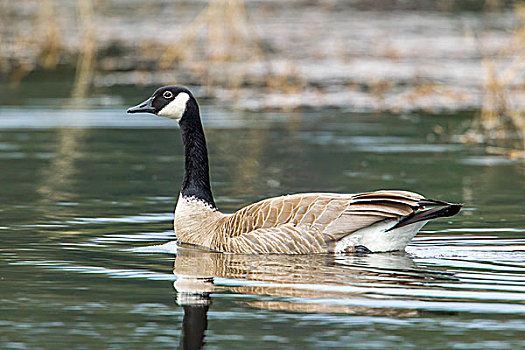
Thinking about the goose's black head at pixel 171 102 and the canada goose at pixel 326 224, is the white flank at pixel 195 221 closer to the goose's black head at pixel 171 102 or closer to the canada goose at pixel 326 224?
the canada goose at pixel 326 224

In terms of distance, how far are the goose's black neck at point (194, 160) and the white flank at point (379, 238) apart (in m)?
1.78

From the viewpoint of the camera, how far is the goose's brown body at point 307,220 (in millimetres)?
9764

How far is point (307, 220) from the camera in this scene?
33.1 ft

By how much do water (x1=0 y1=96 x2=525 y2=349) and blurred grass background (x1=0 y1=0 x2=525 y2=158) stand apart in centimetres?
283

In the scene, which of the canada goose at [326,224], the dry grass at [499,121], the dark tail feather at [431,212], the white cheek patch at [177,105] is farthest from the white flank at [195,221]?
the dry grass at [499,121]

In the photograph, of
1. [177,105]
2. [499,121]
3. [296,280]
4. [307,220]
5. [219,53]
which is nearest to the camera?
[296,280]

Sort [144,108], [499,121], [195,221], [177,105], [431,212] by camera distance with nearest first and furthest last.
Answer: [431,212] → [195,221] → [144,108] → [177,105] → [499,121]

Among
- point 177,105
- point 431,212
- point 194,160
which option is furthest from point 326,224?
point 177,105

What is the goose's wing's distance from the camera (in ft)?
32.3

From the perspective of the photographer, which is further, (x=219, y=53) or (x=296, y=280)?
(x=219, y=53)

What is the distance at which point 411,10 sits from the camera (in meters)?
41.4

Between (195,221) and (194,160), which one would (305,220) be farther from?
(194,160)

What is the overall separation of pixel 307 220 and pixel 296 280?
3.93ft

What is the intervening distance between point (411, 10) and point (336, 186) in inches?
1106
